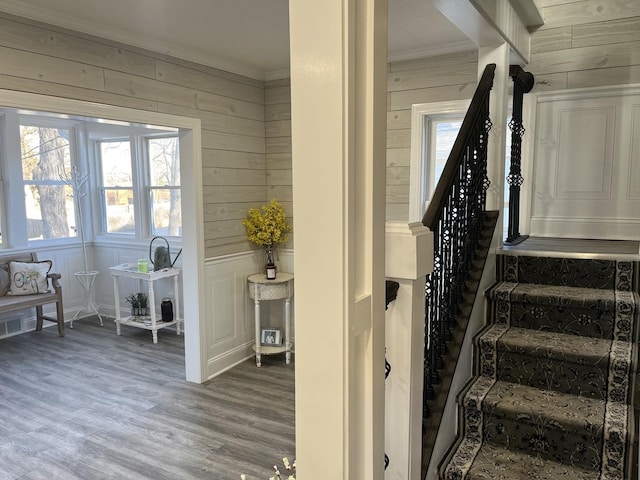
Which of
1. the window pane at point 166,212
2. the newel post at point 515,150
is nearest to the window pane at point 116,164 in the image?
the window pane at point 166,212

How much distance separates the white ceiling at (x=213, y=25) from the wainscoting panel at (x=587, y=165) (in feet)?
2.85

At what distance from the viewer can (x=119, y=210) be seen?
6109mm

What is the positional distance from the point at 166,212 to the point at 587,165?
4.34 metres

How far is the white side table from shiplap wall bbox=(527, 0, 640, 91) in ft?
8.64

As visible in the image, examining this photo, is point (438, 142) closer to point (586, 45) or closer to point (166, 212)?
point (586, 45)

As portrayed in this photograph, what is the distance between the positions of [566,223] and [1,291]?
5571 mm

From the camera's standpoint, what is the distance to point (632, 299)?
212 centimetres

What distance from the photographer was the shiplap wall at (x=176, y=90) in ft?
9.11

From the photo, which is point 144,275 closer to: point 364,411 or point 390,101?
point 390,101

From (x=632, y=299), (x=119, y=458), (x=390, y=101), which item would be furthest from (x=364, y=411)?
(x=390, y=101)

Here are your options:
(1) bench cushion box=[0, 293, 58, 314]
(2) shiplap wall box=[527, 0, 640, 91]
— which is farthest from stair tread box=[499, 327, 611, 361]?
(1) bench cushion box=[0, 293, 58, 314]

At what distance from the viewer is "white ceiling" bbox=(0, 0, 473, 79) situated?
8.98ft

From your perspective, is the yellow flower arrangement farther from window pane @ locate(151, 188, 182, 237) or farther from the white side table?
window pane @ locate(151, 188, 182, 237)

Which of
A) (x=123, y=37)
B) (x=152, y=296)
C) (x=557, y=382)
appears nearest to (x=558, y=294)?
(x=557, y=382)
